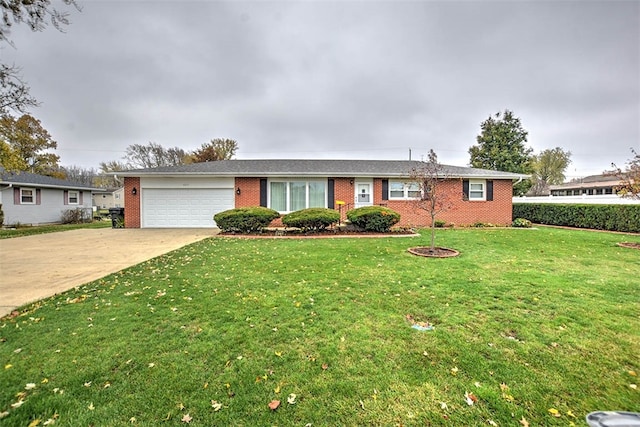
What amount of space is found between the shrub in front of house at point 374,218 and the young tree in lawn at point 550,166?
143 feet

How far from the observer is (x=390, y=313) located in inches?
141

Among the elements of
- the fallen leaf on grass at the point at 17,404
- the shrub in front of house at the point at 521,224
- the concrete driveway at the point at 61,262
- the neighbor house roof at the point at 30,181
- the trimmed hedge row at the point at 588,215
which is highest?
the neighbor house roof at the point at 30,181

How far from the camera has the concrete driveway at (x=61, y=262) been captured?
183 inches

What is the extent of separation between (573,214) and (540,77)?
7102 millimetres

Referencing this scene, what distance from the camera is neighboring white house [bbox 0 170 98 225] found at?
17234 millimetres

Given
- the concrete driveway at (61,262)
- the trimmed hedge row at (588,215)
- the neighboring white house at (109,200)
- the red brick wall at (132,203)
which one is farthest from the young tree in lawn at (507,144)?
the neighboring white house at (109,200)

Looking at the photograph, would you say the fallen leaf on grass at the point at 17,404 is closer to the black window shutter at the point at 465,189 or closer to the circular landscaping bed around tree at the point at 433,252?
the circular landscaping bed around tree at the point at 433,252

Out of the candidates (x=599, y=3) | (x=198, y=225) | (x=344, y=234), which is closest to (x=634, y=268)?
(x=344, y=234)

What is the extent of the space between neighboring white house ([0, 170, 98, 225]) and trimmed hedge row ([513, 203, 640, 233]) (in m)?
30.8

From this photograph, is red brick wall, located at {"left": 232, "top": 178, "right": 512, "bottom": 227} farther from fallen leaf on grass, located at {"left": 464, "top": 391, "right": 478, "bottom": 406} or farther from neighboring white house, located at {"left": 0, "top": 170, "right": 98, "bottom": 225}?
neighboring white house, located at {"left": 0, "top": 170, "right": 98, "bottom": 225}

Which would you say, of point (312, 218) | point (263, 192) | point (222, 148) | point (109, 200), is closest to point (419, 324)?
point (312, 218)

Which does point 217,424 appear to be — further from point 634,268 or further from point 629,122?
point 629,122

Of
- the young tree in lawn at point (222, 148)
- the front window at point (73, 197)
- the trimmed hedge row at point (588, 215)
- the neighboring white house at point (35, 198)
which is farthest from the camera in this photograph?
the young tree in lawn at point (222, 148)

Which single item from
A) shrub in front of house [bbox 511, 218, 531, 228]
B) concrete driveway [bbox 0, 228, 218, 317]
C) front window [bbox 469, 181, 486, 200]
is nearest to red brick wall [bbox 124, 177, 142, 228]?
concrete driveway [bbox 0, 228, 218, 317]
